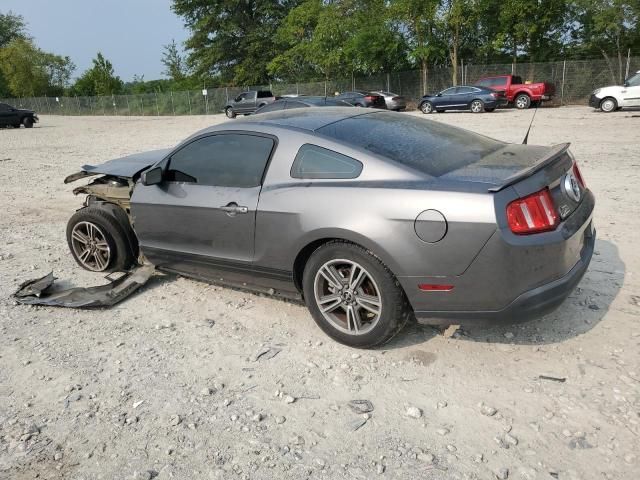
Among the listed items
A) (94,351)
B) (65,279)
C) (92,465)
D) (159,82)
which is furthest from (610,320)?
(159,82)

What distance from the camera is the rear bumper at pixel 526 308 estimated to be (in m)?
2.85

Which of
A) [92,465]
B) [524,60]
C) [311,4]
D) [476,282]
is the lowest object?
[92,465]

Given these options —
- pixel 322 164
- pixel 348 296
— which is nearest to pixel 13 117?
pixel 322 164

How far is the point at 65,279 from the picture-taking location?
4906 millimetres

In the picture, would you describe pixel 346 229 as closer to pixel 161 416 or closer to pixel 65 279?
pixel 161 416

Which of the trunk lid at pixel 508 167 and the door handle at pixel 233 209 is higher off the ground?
the trunk lid at pixel 508 167

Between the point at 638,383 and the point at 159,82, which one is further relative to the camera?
the point at 159,82

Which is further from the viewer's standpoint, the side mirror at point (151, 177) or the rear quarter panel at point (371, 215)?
the side mirror at point (151, 177)

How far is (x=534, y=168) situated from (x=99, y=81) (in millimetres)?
68018

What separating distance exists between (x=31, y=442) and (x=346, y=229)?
211 cm

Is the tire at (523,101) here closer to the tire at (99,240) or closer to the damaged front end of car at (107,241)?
the damaged front end of car at (107,241)

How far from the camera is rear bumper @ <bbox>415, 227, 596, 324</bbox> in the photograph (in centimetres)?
285

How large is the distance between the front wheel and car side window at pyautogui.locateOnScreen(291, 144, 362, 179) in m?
22.0

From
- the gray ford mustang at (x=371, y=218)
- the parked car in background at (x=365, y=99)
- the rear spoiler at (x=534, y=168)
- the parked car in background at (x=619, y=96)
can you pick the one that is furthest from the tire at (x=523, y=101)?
the rear spoiler at (x=534, y=168)
